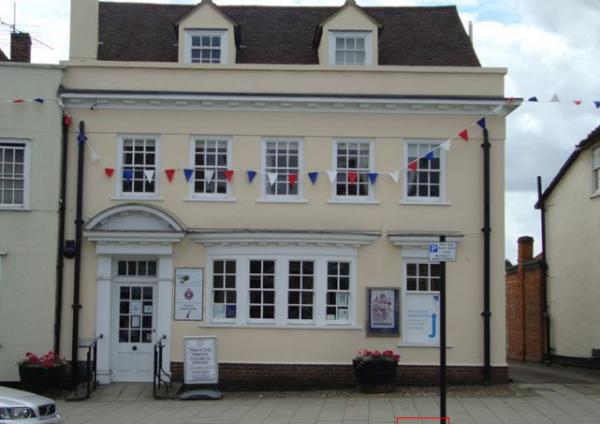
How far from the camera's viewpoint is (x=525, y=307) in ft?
98.0

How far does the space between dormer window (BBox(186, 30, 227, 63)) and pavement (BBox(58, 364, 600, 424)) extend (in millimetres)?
7820

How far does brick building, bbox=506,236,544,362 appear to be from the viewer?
93.8ft

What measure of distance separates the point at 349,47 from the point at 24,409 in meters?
12.3

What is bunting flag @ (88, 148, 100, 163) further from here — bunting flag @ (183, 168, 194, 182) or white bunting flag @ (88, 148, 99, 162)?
bunting flag @ (183, 168, 194, 182)

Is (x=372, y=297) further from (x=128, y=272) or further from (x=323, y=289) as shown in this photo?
(x=128, y=272)

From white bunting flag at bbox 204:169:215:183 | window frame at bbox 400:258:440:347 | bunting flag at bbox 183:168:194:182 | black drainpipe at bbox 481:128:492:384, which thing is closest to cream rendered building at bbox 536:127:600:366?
black drainpipe at bbox 481:128:492:384

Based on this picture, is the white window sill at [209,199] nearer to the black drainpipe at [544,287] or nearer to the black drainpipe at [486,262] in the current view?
the black drainpipe at [486,262]

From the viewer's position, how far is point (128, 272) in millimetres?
20109

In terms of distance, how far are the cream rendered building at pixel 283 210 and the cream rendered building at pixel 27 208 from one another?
596 mm

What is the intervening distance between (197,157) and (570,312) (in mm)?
12541

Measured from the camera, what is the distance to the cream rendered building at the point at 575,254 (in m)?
24.4

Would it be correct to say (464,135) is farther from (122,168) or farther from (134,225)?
(122,168)

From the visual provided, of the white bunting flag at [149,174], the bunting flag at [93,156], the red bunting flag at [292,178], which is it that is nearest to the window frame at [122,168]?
the white bunting flag at [149,174]

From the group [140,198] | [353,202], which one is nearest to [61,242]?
[140,198]
